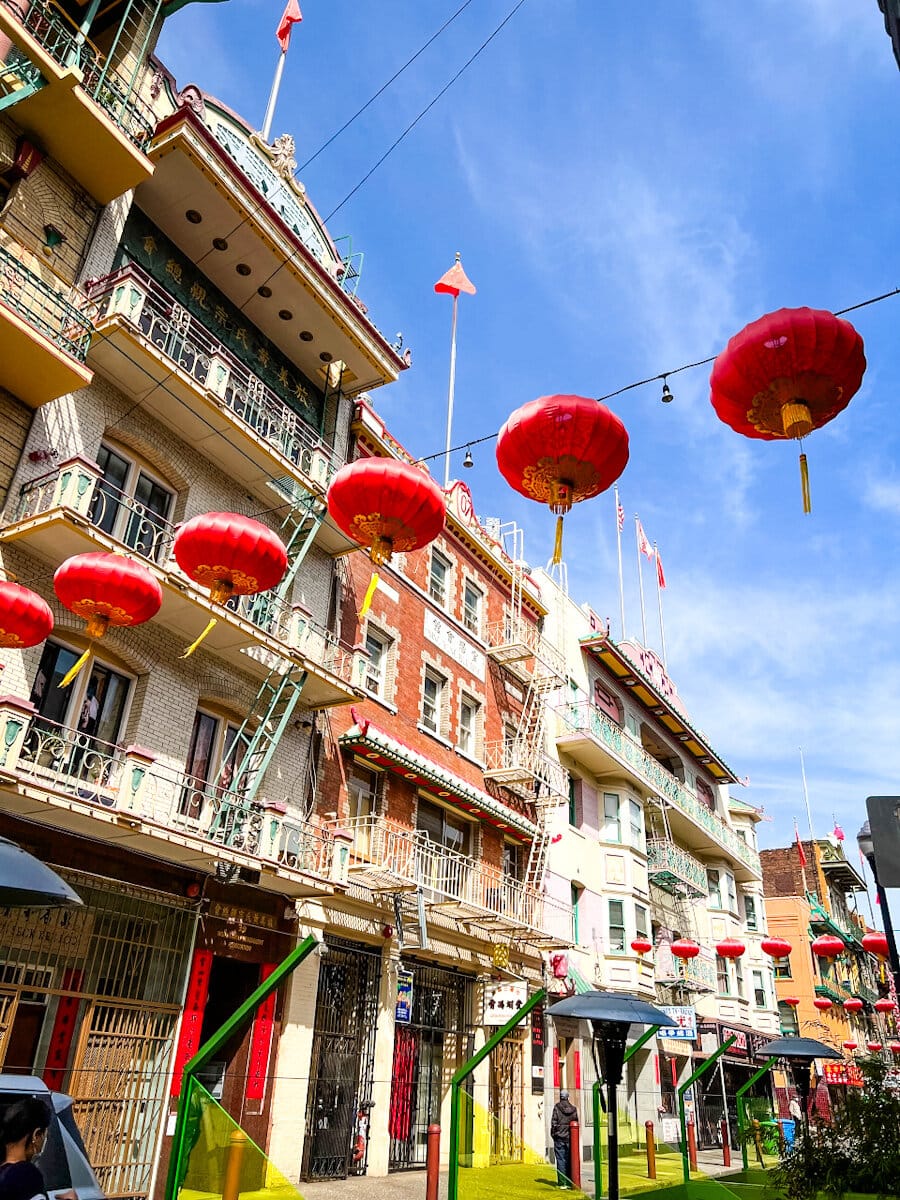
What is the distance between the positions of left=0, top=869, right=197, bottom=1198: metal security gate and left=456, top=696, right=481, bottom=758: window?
11.2 m

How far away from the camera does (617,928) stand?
28.0 metres

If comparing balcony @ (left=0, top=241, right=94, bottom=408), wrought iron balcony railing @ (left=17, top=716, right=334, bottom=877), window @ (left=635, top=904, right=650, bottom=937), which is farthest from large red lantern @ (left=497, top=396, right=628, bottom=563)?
window @ (left=635, top=904, right=650, bottom=937)

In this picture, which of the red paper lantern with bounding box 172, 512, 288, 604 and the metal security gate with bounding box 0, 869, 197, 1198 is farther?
the metal security gate with bounding box 0, 869, 197, 1198

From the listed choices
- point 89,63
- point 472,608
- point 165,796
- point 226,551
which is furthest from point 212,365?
point 472,608

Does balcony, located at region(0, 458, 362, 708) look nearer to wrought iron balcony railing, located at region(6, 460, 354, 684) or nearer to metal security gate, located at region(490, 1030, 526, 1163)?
wrought iron balcony railing, located at region(6, 460, 354, 684)

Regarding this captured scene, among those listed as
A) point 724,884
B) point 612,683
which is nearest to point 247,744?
point 612,683

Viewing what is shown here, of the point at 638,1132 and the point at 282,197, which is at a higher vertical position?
the point at 282,197

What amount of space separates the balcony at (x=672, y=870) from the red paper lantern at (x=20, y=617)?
26.0 metres

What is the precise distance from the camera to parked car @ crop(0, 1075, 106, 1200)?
6312mm

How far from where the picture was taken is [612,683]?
34062 mm

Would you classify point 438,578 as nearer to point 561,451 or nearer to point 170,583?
point 170,583

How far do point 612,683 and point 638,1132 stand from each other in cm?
1980

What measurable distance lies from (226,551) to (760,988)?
133 feet

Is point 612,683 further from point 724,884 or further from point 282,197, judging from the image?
point 282,197
